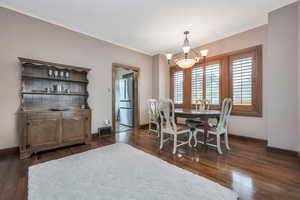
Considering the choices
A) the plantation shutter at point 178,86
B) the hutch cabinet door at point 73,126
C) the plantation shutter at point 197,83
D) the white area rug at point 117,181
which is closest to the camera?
the white area rug at point 117,181

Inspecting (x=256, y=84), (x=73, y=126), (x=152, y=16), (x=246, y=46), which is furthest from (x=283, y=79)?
(x=73, y=126)

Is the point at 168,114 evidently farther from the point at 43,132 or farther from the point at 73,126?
the point at 43,132

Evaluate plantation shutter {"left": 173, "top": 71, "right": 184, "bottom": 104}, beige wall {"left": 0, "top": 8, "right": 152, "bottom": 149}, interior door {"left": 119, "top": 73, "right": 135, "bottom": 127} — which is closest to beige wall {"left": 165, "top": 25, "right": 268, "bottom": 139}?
plantation shutter {"left": 173, "top": 71, "right": 184, "bottom": 104}

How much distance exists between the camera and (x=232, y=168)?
2.00m

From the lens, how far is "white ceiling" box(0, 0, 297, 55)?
2.43 metres

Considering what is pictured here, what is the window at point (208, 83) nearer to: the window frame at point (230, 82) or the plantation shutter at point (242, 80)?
the window frame at point (230, 82)

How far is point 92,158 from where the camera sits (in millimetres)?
2314

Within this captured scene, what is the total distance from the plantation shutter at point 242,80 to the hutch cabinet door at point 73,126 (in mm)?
3875

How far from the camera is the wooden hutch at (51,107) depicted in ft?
8.01

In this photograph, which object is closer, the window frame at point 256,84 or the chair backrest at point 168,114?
the chair backrest at point 168,114

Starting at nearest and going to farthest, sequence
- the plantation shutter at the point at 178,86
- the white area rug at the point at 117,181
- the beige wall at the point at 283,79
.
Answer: the white area rug at the point at 117,181, the beige wall at the point at 283,79, the plantation shutter at the point at 178,86

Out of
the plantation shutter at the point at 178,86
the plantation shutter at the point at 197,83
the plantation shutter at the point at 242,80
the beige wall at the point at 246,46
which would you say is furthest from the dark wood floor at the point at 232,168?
the plantation shutter at the point at 178,86

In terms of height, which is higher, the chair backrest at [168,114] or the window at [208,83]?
the window at [208,83]

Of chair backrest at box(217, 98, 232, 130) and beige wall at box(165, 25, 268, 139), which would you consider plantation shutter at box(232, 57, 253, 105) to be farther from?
chair backrest at box(217, 98, 232, 130)
